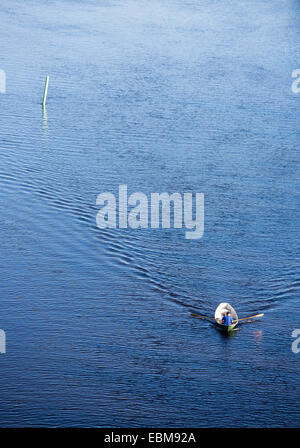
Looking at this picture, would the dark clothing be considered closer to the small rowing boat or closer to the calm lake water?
the small rowing boat

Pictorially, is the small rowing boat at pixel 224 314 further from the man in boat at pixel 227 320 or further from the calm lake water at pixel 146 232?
the calm lake water at pixel 146 232

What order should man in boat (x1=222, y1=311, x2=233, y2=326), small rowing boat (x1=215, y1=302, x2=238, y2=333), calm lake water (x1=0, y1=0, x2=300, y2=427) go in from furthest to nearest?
1. small rowing boat (x1=215, y1=302, x2=238, y2=333)
2. man in boat (x1=222, y1=311, x2=233, y2=326)
3. calm lake water (x1=0, y1=0, x2=300, y2=427)

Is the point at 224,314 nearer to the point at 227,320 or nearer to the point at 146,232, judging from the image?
the point at 227,320

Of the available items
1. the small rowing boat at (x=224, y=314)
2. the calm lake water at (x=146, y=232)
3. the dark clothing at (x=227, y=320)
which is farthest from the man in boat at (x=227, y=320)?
the calm lake water at (x=146, y=232)

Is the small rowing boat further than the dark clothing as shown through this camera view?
Yes

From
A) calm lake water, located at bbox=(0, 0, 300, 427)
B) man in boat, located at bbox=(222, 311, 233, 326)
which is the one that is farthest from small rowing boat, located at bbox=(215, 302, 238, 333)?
calm lake water, located at bbox=(0, 0, 300, 427)

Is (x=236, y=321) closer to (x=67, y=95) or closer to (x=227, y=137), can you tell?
(x=227, y=137)
